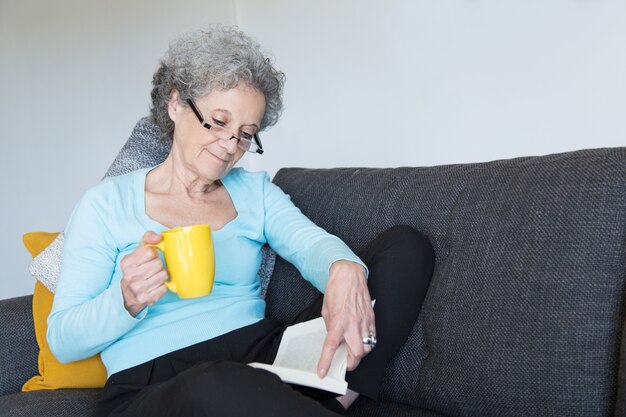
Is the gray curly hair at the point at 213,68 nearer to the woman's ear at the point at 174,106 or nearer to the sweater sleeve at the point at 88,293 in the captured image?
the woman's ear at the point at 174,106

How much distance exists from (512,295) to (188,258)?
0.63 metres

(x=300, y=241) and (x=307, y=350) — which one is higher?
(x=300, y=241)

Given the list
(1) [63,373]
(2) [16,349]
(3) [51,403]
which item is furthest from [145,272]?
A: (2) [16,349]

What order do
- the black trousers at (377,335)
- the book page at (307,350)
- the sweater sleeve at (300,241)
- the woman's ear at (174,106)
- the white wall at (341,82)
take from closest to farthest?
the book page at (307,350), the black trousers at (377,335), the sweater sleeve at (300,241), the woman's ear at (174,106), the white wall at (341,82)

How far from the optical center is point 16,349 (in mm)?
1882

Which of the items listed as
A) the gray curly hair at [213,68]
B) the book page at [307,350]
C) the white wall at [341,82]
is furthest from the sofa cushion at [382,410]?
the white wall at [341,82]

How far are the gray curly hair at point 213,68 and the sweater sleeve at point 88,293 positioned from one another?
0.32 m

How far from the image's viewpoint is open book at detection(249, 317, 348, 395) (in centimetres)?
126

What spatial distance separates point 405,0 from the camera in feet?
10.5

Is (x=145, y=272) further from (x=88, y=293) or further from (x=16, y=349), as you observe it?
(x=16, y=349)

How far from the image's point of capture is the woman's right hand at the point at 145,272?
124 centimetres

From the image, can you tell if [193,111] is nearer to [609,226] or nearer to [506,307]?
[506,307]

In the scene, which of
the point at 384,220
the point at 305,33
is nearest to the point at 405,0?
the point at 305,33

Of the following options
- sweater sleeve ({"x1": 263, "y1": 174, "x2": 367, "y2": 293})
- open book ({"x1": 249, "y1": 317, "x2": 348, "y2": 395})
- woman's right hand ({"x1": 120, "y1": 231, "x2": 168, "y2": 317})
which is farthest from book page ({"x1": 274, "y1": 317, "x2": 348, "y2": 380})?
woman's right hand ({"x1": 120, "y1": 231, "x2": 168, "y2": 317})
